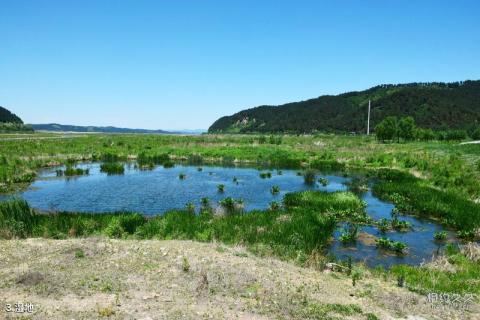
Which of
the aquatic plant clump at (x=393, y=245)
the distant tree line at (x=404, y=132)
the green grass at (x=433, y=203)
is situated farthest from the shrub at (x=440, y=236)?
the distant tree line at (x=404, y=132)

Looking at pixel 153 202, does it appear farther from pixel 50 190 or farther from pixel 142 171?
pixel 142 171

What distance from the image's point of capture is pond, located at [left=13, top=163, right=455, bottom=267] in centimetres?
1977

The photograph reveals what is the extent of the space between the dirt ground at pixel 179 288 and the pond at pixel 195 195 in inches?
197

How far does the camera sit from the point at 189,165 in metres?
55.2

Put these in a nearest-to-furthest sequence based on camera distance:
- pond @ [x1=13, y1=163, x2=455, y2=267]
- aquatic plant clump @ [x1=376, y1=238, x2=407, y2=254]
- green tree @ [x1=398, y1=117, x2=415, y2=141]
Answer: aquatic plant clump @ [x1=376, y1=238, x2=407, y2=254], pond @ [x1=13, y1=163, x2=455, y2=267], green tree @ [x1=398, y1=117, x2=415, y2=141]

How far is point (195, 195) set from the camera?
104ft

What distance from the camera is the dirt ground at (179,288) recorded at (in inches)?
401

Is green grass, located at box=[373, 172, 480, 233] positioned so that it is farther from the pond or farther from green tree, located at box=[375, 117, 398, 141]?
green tree, located at box=[375, 117, 398, 141]

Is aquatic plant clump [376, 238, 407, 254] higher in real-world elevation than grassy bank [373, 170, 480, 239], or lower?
lower

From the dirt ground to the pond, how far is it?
500cm

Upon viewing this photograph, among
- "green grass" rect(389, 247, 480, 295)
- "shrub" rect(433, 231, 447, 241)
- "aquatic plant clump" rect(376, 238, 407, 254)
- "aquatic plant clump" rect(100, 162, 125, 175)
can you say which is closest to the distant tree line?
"aquatic plant clump" rect(100, 162, 125, 175)

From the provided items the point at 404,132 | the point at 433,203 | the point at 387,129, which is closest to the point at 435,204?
the point at 433,203

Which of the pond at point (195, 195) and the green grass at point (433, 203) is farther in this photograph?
the green grass at point (433, 203)

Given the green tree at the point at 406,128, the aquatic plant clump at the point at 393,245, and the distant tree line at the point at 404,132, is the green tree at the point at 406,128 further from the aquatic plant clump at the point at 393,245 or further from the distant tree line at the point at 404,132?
the aquatic plant clump at the point at 393,245
